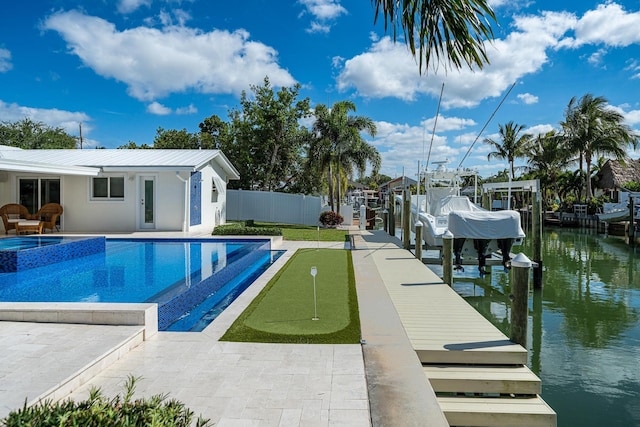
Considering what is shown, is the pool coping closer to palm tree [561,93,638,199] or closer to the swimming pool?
the swimming pool

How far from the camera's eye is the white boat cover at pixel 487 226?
11.8 meters

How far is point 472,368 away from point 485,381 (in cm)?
29

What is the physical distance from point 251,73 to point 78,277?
20.5 metres

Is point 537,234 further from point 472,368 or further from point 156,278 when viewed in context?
point 156,278

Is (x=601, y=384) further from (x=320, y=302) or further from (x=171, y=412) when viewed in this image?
(x=171, y=412)

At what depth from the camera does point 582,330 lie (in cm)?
830

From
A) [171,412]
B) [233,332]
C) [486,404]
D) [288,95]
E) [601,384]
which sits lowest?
[601,384]

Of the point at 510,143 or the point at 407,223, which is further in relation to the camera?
the point at 510,143

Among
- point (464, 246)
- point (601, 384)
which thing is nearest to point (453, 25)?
point (601, 384)

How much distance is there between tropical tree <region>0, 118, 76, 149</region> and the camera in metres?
39.2

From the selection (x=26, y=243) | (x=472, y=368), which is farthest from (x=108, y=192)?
(x=472, y=368)

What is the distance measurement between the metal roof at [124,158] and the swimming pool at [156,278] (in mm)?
3592

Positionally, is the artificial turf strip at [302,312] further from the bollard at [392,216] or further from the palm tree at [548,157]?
the palm tree at [548,157]

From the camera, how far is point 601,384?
5.84 meters
